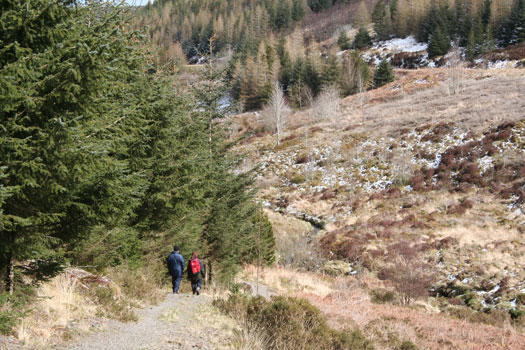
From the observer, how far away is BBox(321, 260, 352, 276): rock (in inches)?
741

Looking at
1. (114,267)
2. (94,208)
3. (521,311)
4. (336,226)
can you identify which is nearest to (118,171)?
(94,208)

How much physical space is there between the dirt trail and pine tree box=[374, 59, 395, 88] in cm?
5337

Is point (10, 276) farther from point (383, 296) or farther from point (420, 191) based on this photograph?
point (420, 191)

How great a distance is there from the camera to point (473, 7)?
6612 centimetres

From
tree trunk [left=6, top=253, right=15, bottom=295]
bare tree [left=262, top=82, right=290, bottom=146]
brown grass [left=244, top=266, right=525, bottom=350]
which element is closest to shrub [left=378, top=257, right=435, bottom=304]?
brown grass [left=244, top=266, right=525, bottom=350]

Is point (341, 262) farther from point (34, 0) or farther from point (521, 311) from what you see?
point (34, 0)

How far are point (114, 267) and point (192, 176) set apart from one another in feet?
8.75

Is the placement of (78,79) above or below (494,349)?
above

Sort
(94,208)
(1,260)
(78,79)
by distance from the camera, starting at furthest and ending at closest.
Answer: (94,208) → (1,260) → (78,79)

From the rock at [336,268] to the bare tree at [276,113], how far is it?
23.5m

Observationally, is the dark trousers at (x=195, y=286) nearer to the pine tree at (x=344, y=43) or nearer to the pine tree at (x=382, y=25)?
the pine tree at (x=344, y=43)

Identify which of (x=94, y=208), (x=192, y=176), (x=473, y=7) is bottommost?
(x=192, y=176)

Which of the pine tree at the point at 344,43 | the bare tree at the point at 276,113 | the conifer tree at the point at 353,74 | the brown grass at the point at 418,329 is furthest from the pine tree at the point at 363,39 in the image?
the brown grass at the point at 418,329

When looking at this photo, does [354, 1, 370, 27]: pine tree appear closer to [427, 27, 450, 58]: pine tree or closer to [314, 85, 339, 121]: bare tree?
[427, 27, 450, 58]: pine tree
